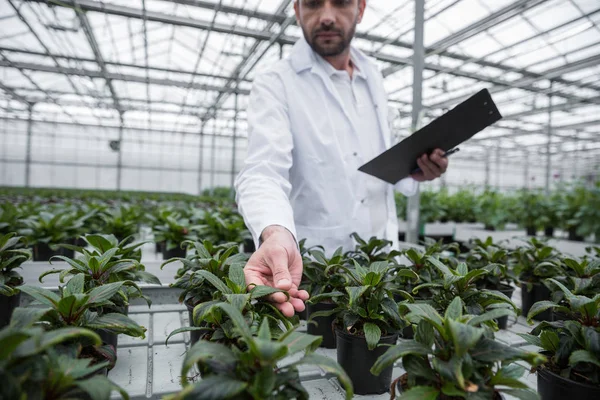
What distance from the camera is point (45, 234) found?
2.56 meters

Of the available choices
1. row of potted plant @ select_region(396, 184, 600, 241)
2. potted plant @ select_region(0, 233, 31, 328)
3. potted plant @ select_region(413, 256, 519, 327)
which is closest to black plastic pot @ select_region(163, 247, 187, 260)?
potted plant @ select_region(0, 233, 31, 328)

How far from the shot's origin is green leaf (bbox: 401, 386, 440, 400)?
742 mm

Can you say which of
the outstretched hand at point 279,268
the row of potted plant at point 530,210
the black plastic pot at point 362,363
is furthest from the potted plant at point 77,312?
the row of potted plant at point 530,210

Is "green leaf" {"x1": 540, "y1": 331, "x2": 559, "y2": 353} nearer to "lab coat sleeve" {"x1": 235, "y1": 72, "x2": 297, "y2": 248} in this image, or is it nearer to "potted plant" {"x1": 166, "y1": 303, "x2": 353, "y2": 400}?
"potted plant" {"x1": 166, "y1": 303, "x2": 353, "y2": 400}

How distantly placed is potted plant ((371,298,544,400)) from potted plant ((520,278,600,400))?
18cm

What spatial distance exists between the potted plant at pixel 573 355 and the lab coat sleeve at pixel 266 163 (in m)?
0.81

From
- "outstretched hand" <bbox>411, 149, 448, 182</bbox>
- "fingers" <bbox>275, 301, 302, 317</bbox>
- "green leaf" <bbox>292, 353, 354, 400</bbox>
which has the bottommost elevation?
"green leaf" <bbox>292, 353, 354, 400</bbox>

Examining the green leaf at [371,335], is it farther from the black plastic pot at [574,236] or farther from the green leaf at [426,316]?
the black plastic pot at [574,236]

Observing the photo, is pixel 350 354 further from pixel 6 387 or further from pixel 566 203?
pixel 566 203

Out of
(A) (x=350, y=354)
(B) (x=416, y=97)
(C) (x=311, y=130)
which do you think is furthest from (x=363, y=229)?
(B) (x=416, y=97)

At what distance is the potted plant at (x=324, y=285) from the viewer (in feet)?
4.60

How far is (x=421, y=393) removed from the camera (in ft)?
2.46

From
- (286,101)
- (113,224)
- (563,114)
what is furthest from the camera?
(563,114)

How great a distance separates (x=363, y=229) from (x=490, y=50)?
762 cm
